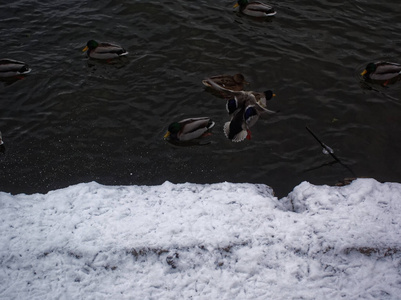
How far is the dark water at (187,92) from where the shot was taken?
26.1 feet

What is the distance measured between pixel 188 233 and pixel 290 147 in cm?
383

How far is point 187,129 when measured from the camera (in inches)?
332

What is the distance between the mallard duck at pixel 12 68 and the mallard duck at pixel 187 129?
4.07m

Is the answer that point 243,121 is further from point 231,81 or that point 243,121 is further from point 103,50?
point 103,50

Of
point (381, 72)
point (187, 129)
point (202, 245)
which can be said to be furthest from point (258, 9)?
point (202, 245)

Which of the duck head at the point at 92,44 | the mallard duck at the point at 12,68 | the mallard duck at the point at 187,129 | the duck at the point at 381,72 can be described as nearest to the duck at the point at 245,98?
the mallard duck at the point at 187,129

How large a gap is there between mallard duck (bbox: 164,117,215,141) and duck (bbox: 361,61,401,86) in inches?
161

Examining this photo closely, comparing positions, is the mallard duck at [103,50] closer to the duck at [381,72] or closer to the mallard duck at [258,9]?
the mallard duck at [258,9]

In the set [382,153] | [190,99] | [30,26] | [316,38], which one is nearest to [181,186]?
[190,99]

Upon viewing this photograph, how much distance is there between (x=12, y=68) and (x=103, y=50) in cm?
213

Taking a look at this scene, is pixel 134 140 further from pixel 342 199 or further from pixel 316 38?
pixel 316 38

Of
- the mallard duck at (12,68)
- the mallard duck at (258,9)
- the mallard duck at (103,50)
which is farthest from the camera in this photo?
the mallard duck at (258,9)

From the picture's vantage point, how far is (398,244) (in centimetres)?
507

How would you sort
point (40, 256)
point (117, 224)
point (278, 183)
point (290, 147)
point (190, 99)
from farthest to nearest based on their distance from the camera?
point (190, 99) < point (290, 147) < point (278, 183) < point (117, 224) < point (40, 256)
